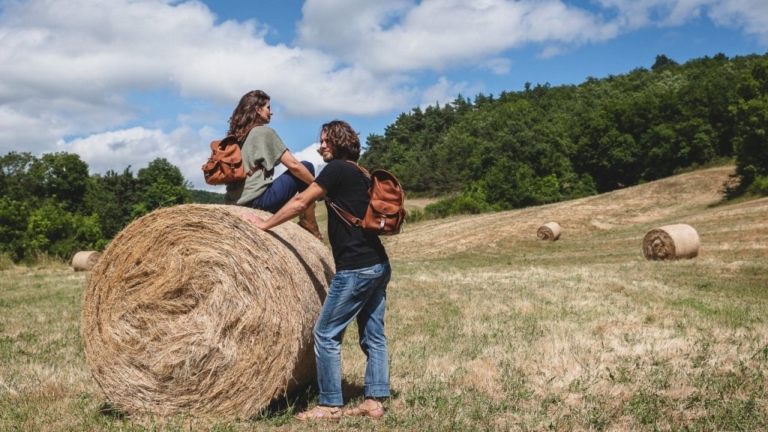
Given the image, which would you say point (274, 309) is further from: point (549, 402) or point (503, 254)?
point (503, 254)

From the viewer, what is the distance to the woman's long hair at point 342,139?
498 centimetres

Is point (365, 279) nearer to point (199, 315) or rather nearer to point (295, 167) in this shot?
point (295, 167)

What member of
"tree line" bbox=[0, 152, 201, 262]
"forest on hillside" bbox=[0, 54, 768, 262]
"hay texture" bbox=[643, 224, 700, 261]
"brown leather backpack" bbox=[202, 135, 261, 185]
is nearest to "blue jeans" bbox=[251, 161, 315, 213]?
"brown leather backpack" bbox=[202, 135, 261, 185]

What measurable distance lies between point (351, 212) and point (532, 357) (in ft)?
10.2

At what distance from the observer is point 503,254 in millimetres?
27703

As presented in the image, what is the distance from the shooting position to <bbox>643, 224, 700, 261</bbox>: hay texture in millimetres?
19359

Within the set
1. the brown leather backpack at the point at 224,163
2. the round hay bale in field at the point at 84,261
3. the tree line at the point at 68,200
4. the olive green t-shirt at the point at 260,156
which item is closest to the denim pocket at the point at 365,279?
the olive green t-shirt at the point at 260,156

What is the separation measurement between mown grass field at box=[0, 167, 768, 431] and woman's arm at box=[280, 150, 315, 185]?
1.91m

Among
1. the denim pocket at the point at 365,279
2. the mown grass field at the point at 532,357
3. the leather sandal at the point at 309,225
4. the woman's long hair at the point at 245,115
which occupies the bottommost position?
the mown grass field at the point at 532,357

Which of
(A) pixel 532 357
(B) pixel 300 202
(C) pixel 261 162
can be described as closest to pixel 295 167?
(C) pixel 261 162

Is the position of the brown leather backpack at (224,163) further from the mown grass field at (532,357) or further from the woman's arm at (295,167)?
the mown grass field at (532,357)

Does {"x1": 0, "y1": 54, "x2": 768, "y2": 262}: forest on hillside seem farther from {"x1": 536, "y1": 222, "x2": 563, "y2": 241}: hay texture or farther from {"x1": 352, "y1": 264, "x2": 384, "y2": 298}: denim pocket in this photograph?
{"x1": 352, "y1": 264, "x2": 384, "y2": 298}: denim pocket

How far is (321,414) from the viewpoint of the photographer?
192 inches

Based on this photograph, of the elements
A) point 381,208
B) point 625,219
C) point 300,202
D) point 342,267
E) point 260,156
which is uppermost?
point 260,156
